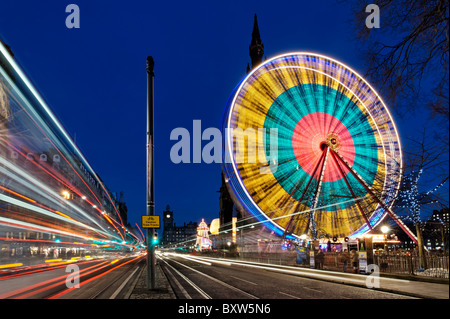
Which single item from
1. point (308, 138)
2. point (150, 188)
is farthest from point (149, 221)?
point (308, 138)

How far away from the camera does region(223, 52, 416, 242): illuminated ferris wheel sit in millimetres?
30750

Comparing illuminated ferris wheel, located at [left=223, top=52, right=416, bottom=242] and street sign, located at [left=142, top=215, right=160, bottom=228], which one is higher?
illuminated ferris wheel, located at [left=223, top=52, right=416, bottom=242]

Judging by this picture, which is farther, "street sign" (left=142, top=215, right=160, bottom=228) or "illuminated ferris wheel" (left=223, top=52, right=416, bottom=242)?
"illuminated ferris wheel" (left=223, top=52, right=416, bottom=242)

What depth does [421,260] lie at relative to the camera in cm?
2378

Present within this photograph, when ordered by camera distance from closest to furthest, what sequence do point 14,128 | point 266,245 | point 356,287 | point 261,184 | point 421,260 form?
1. point 356,287
2. point 421,260
3. point 261,184
4. point 14,128
5. point 266,245

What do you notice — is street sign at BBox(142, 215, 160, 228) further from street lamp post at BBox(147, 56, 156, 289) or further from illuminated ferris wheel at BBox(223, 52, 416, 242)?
illuminated ferris wheel at BBox(223, 52, 416, 242)

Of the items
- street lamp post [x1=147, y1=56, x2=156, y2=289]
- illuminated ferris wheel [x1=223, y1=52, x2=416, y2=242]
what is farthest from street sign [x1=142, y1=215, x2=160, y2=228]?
illuminated ferris wheel [x1=223, y1=52, x2=416, y2=242]

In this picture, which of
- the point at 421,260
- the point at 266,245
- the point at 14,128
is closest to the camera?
the point at 421,260

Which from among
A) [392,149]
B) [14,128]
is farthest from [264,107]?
[14,128]

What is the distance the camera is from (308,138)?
32.6 metres

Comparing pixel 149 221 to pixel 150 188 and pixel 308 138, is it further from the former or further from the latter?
pixel 308 138

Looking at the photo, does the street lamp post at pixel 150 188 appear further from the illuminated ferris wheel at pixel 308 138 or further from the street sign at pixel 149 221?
the illuminated ferris wheel at pixel 308 138
